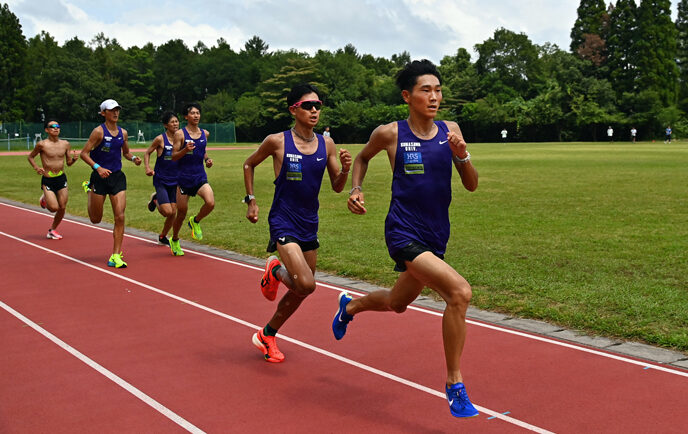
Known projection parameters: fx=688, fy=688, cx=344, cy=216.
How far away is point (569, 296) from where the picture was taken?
7855 millimetres

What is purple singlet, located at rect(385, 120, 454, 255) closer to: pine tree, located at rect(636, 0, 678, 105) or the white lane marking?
the white lane marking

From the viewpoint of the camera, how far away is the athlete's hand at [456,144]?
15.3ft

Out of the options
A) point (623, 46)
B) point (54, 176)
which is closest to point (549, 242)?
point (54, 176)

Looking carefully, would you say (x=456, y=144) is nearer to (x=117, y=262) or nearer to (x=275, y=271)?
(x=275, y=271)

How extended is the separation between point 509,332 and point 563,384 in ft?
4.67

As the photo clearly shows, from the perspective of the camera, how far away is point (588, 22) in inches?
3696

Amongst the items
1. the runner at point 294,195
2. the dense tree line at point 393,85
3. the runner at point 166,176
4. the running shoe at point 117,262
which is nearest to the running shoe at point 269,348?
the runner at point 294,195

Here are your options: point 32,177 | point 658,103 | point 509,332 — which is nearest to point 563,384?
point 509,332

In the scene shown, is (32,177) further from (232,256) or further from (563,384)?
(563,384)

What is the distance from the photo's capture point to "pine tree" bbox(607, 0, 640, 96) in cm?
8093

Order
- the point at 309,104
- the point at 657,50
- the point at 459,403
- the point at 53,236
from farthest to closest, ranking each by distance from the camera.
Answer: the point at 657,50 → the point at 53,236 → the point at 309,104 → the point at 459,403

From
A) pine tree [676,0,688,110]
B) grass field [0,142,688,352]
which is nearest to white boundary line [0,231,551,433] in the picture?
grass field [0,142,688,352]

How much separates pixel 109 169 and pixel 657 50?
3254 inches

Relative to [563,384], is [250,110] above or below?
above
